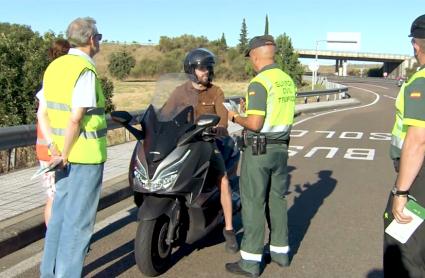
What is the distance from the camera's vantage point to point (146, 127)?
4.62m

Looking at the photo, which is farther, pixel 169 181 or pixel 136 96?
pixel 136 96

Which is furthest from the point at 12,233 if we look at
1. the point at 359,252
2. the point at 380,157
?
the point at 380,157

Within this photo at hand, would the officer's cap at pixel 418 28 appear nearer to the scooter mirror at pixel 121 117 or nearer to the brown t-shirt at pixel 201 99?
the brown t-shirt at pixel 201 99

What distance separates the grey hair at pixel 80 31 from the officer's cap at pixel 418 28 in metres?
2.04

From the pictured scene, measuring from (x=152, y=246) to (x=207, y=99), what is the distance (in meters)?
1.59

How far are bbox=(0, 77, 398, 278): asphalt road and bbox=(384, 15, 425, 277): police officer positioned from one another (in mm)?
1420

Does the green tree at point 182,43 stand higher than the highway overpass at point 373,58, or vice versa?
the green tree at point 182,43

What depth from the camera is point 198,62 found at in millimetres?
5059

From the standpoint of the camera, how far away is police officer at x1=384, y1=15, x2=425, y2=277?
2.96 metres

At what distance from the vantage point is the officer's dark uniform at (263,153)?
438 centimetres

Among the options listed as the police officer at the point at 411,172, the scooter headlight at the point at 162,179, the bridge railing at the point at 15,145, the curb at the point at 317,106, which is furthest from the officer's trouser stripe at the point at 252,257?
the curb at the point at 317,106

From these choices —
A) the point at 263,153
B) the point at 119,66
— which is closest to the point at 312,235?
the point at 263,153

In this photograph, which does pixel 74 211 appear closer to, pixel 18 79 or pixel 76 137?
pixel 76 137

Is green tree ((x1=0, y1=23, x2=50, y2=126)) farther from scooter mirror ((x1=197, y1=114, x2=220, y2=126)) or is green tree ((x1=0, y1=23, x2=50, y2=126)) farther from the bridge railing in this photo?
scooter mirror ((x1=197, y1=114, x2=220, y2=126))
